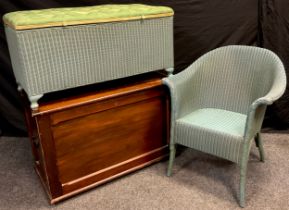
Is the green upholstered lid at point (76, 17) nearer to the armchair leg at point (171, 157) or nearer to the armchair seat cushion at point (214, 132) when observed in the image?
the armchair seat cushion at point (214, 132)

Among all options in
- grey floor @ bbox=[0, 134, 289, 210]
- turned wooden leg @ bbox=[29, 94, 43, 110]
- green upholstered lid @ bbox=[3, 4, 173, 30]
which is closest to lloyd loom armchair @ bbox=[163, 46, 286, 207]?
grey floor @ bbox=[0, 134, 289, 210]

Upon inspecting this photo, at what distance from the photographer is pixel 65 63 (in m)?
1.46

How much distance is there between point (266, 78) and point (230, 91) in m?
0.25

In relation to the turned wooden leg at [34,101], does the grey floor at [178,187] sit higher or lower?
lower

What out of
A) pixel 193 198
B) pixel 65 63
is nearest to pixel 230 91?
pixel 193 198

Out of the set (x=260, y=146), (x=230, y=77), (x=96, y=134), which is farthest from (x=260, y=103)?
(x=96, y=134)

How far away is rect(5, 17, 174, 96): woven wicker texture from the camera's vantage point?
4.50 ft

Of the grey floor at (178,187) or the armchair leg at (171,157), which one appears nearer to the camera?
the grey floor at (178,187)

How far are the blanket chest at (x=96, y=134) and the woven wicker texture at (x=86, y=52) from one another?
0.34 feet

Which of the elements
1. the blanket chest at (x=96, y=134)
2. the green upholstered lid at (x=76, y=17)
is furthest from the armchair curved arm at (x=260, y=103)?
the green upholstered lid at (x=76, y=17)

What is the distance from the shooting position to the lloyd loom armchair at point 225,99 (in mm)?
1554

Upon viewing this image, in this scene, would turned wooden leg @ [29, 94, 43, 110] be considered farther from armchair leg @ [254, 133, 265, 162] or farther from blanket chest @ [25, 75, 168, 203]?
armchair leg @ [254, 133, 265, 162]

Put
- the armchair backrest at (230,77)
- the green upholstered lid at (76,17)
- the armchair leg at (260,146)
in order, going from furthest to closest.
Result: the armchair leg at (260,146) < the armchair backrest at (230,77) < the green upholstered lid at (76,17)

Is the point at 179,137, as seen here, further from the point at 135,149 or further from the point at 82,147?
the point at 82,147
